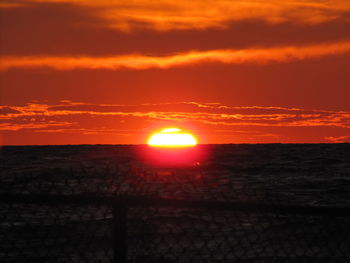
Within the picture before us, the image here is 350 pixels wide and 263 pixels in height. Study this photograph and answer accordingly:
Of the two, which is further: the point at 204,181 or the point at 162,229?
the point at 162,229

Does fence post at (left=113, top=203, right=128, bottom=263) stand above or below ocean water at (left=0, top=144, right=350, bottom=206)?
below

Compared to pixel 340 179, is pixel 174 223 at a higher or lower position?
lower

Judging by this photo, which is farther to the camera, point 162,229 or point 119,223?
point 162,229

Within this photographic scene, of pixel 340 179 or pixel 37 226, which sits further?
pixel 340 179

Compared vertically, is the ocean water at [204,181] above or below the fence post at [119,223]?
above

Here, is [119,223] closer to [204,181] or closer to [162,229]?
[204,181]

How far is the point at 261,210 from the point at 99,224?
736 inches

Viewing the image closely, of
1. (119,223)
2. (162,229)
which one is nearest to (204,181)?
(119,223)

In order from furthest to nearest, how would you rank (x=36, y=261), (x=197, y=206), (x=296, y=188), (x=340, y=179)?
(x=340, y=179) → (x=296, y=188) → (x=36, y=261) → (x=197, y=206)

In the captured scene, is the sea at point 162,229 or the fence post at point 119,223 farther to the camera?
the sea at point 162,229

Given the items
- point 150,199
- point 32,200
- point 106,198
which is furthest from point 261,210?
point 32,200

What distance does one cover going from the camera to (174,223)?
73.9 ft

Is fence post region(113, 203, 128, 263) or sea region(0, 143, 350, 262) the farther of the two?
sea region(0, 143, 350, 262)

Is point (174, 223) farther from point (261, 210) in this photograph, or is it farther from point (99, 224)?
point (261, 210)
